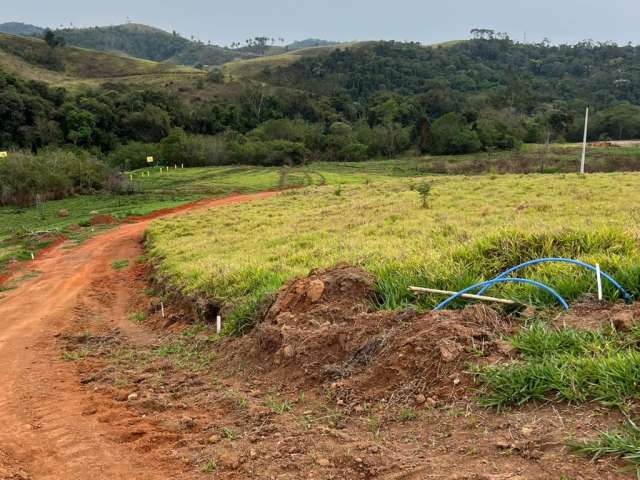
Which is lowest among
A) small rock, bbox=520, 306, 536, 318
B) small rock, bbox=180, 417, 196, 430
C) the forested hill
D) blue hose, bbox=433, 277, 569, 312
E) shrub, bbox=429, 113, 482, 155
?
small rock, bbox=180, 417, 196, 430

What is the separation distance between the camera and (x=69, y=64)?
118 meters

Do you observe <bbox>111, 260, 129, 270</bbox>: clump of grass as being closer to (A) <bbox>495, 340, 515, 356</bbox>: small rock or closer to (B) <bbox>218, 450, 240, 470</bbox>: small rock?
(B) <bbox>218, 450, 240, 470</bbox>: small rock

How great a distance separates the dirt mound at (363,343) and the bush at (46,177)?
3250cm

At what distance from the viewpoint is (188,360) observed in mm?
5887

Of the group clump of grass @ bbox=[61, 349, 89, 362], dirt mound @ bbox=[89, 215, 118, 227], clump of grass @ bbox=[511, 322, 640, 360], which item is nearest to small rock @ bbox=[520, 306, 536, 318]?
clump of grass @ bbox=[511, 322, 640, 360]

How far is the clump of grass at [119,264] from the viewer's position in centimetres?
1514

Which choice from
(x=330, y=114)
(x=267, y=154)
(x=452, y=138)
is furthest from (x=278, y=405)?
(x=330, y=114)

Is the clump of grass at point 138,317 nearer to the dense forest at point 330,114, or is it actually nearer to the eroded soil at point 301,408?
the eroded soil at point 301,408

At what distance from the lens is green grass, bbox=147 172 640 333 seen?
206 inches

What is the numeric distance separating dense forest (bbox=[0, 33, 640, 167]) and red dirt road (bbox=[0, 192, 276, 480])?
155ft

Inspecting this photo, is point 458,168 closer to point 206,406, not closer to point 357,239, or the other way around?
point 357,239

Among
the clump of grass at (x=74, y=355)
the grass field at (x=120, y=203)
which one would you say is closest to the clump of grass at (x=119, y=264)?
the grass field at (x=120, y=203)

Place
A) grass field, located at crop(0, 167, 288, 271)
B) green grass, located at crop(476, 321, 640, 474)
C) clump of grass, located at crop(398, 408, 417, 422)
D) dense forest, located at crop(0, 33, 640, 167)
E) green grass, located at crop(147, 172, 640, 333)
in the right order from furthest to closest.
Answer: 1. dense forest, located at crop(0, 33, 640, 167)
2. grass field, located at crop(0, 167, 288, 271)
3. green grass, located at crop(147, 172, 640, 333)
4. clump of grass, located at crop(398, 408, 417, 422)
5. green grass, located at crop(476, 321, 640, 474)

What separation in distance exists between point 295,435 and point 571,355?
191cm
